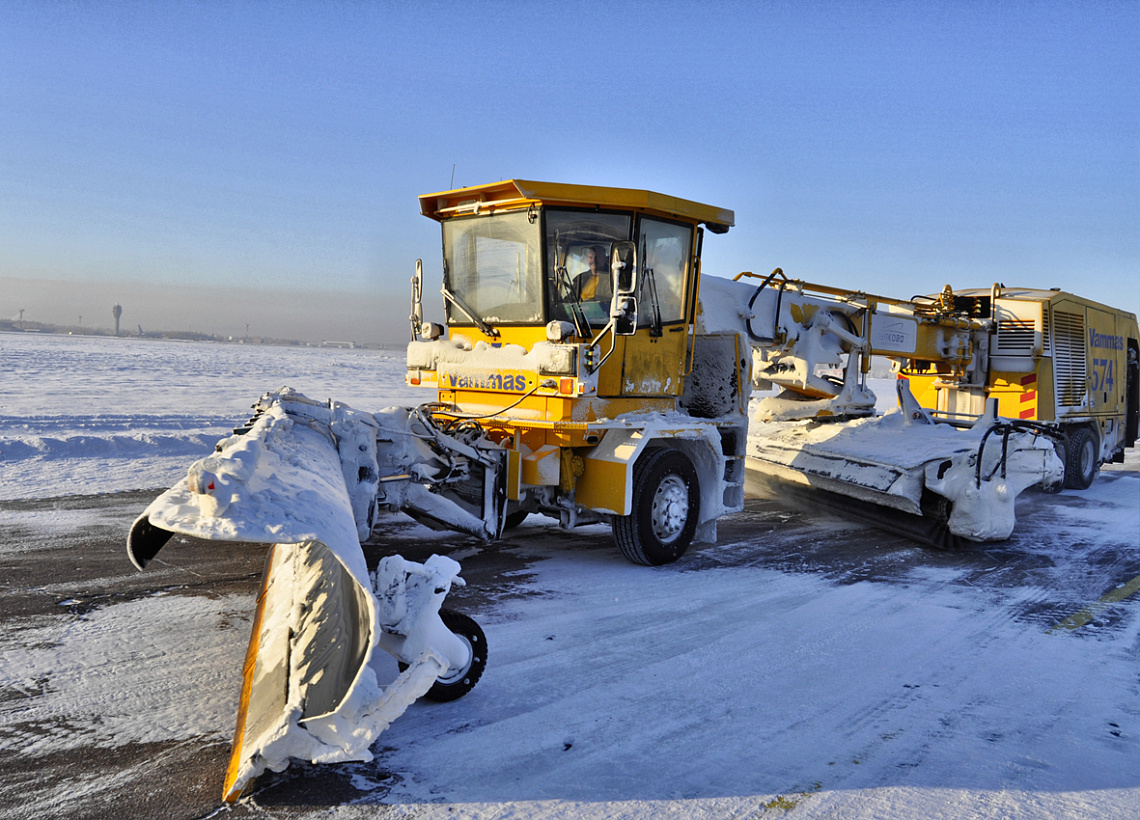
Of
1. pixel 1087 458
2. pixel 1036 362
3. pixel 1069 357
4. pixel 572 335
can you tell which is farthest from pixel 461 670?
pixel 1087 458

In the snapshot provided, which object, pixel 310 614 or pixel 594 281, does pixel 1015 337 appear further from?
pixel 310 614

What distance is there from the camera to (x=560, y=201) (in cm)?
614

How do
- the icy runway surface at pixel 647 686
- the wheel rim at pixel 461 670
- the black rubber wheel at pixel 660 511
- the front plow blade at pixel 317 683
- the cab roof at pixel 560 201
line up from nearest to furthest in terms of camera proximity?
the front plow blade at pixel 317 683 < the icy runway surface at pixel 647 686 < the wheel rim at pixel 461 670 < the cab roof at pixel 560 201 < the black rubber wheel at pixel 660 511

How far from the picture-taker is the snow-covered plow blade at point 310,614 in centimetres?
238

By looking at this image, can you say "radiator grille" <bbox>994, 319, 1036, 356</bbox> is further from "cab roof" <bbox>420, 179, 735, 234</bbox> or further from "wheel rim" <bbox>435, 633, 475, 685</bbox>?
"wheel rim" <bbox>435, 633, 475, 685</bbox>

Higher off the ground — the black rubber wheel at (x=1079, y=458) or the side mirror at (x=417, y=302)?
the side mirror at (x=417, y=302)

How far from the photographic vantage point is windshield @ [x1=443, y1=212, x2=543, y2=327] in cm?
631

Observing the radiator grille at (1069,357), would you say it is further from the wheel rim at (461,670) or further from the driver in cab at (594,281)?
the wheel rim at (461,670)

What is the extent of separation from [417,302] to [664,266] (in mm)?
2243

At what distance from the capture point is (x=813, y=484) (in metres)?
9.24

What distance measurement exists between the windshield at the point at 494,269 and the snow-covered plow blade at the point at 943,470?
4186 millimetres

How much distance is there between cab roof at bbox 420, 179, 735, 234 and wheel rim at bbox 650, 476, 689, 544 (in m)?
2.21

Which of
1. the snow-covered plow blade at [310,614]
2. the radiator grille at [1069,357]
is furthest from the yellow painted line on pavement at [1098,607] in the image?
the radiator grille at [1069,357]

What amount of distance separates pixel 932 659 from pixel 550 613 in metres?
2.28
